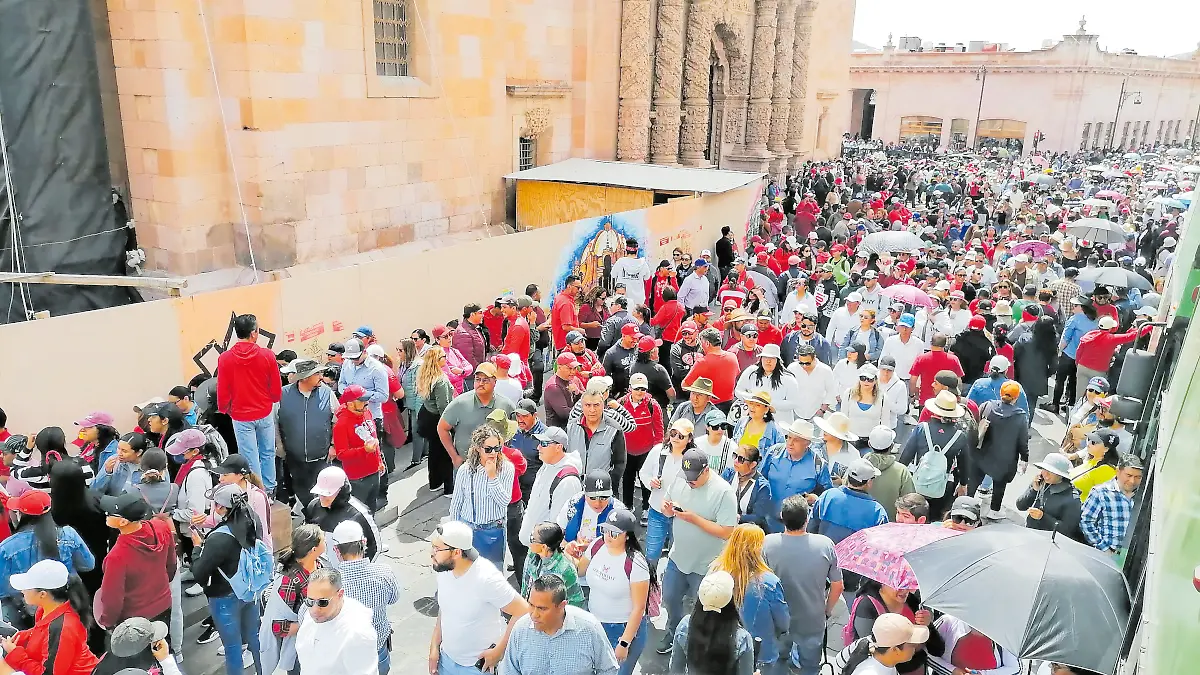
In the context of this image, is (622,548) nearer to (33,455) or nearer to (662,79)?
(33,455)

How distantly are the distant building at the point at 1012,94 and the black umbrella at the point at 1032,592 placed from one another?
54.1 meters

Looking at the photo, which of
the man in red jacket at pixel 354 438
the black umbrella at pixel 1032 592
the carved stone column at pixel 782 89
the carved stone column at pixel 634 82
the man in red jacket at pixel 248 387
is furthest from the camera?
the carved stone column at pixel 782 89

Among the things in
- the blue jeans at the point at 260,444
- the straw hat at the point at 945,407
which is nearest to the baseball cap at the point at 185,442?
the blue jeans at the point at 260,444

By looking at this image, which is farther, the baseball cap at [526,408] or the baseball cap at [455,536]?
the baseball cap at [526,408]

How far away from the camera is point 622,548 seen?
183 inches

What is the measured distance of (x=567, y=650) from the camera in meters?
3.90

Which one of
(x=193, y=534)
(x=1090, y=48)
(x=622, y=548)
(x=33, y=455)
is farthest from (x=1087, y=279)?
(x=1090, y=48)

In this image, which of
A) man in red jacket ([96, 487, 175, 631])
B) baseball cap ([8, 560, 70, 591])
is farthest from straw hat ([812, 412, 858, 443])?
baseball cap ([8, 560, 70, 591])

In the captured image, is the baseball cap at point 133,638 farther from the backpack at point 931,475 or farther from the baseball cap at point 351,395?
the backpack at point 931,475

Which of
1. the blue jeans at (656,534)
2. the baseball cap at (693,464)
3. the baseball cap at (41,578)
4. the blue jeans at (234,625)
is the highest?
the baseball cap at (693,464)

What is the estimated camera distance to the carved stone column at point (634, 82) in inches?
775

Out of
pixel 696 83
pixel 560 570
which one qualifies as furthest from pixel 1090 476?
pixel 696 83

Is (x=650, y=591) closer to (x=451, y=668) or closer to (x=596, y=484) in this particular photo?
(x=596, y=484)

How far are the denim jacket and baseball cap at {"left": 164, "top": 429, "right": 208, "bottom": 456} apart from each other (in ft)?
12.4
